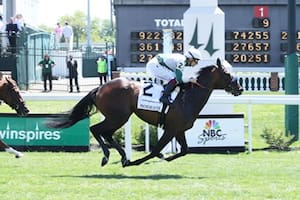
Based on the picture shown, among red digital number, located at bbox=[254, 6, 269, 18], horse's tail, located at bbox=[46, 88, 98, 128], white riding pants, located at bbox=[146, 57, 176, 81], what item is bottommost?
horse's tail, located at bbox=[46, 88, 98, 128]

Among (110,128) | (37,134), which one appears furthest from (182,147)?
(37,134)

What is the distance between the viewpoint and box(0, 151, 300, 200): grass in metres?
8.12

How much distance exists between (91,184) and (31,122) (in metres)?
Answer: 4.78

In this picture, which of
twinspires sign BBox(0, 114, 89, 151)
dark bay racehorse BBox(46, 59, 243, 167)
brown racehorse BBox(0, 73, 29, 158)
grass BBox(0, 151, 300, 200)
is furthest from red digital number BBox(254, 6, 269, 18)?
brown racehorse BBox(0, 73, 29, 158)

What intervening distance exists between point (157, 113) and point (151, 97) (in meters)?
0.24

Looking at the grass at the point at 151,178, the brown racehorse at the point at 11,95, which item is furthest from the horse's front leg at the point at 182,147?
the brown racehorse at the point at 11,95

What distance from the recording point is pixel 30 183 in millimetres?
8938

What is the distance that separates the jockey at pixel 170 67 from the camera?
34.7 ft

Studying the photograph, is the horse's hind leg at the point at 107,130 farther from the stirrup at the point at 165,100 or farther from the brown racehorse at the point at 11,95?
the brown racehorse at the point at 11,95

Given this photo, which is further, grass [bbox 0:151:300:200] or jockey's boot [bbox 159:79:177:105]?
jockey's boot [bbox 159:79:177:105]

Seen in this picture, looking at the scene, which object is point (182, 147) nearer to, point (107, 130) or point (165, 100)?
point (165, 100)

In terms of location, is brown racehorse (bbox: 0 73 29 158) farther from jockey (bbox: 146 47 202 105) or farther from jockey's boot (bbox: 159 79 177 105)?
jockey's boot (bbox: 159 79 177 105)

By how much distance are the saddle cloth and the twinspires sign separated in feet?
A: 9.36

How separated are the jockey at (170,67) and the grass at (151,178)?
3.75 ft
